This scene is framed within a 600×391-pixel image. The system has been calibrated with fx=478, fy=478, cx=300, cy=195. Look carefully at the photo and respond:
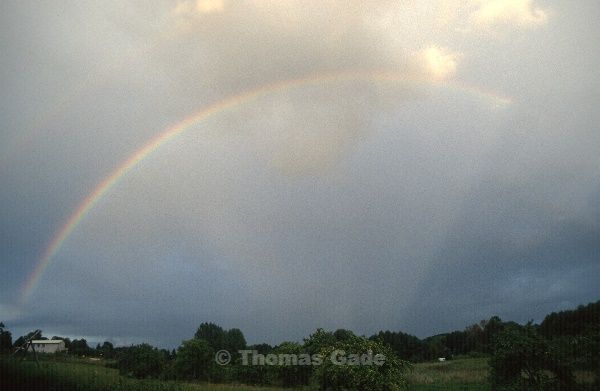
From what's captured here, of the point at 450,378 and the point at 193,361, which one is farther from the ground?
the point at 193,361

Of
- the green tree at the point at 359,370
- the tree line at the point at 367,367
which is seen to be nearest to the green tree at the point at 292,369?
the tree line at the point at 367,367

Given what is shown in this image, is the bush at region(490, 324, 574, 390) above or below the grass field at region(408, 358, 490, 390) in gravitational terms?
above

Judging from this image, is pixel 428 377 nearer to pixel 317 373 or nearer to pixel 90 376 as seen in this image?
pixel 317 373

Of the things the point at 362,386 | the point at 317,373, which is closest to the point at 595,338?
the point at 362,386

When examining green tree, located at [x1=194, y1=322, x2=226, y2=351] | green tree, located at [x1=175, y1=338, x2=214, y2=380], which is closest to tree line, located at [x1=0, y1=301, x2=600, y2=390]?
green tree, located at [x1=175, y1=338, x2=214, y2=380]

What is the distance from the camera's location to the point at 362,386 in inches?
992

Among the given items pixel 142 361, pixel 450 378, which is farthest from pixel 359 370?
pixel 450 378

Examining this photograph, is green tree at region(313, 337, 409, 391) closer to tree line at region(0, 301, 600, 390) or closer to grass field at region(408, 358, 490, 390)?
tree line at region(0, 301, 600, 390)

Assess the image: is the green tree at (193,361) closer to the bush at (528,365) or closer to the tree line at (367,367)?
the tree line at (367,367)

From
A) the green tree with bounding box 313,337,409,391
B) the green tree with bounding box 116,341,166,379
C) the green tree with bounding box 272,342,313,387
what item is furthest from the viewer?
the green tree with bounding box 272,342,313,387

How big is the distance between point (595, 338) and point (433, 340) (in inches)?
3506

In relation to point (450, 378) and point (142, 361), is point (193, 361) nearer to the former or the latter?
point (142, 361)

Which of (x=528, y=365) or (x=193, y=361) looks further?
(x=193, y=361)

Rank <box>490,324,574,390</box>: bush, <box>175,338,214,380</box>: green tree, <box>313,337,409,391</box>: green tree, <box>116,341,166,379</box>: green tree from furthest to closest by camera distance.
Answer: <box>175,338,214,380</box>: green tree, <box>116,341,166,379</box>: green tree, <box>490,324,574,390</box>: bush, <box>313,337,409,391</box>: green tree
